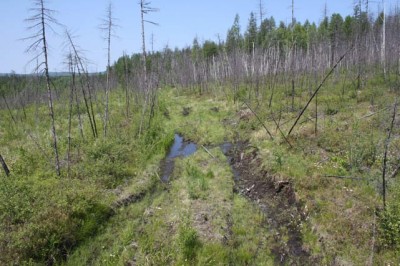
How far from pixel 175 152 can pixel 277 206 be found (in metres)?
8.78

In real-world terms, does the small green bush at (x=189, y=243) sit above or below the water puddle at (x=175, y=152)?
below

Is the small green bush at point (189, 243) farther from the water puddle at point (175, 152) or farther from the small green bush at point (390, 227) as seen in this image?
the water puddle at point (175, 152)

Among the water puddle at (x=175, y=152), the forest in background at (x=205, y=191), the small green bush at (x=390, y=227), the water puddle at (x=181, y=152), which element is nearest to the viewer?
the small green bush at (x=390, y=227)

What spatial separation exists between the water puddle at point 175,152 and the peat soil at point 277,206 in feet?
10.5

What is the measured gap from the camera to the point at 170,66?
67.4 meters

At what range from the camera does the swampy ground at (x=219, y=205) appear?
23.8ft

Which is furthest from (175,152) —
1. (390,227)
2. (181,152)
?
(390,227)

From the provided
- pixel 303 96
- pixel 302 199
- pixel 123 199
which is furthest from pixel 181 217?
pixel 303 96

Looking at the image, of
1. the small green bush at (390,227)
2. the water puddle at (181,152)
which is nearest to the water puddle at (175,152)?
the water puddle at (181,152)

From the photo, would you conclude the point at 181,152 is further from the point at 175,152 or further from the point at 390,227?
the point at 390,227

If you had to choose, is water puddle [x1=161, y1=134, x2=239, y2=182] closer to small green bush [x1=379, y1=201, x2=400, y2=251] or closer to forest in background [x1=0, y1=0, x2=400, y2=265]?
forest in background [x1=0, y1=0, x2=400, y2=265]

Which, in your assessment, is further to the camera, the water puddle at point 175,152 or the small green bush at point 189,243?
the water puddle at point 175,152

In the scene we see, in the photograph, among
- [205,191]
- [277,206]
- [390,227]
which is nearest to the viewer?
[390,227]

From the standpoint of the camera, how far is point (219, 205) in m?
9.73
